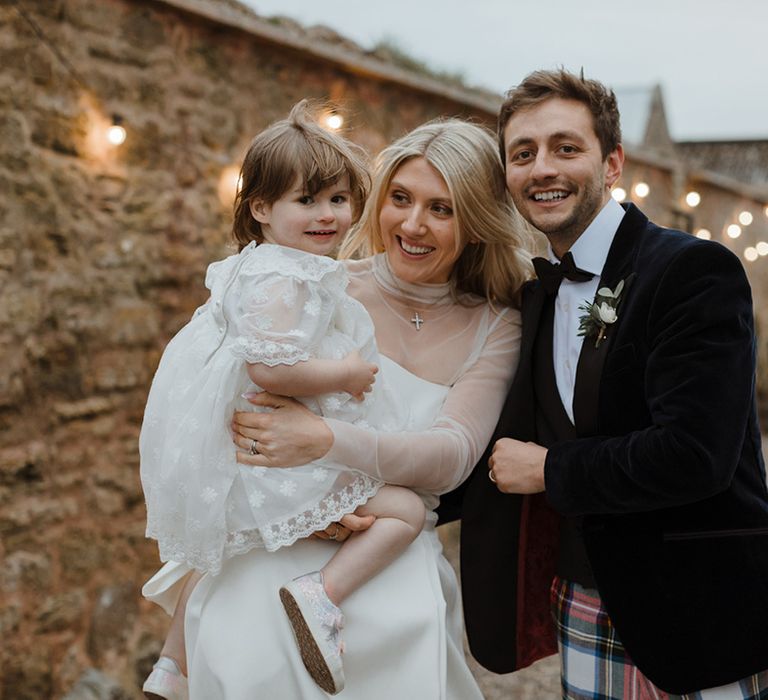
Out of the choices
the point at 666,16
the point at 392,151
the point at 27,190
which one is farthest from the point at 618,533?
the point at 666,16

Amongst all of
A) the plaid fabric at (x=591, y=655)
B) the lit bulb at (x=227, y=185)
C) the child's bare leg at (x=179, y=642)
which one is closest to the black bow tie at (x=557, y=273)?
the plaid fabric at (x=591, y=655)

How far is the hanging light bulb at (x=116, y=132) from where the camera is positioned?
12.5 ft

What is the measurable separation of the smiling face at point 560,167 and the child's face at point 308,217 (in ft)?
1.63

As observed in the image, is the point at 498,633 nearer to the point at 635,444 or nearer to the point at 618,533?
the point at 618,533

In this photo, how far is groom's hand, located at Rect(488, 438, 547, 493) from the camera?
2037 mm

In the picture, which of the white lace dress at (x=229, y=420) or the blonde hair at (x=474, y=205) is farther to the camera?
the blonde hair at (x=474, y=205)

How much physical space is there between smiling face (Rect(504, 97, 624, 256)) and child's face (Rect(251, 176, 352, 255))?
0.50 meters

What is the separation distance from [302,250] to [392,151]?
1.76ft

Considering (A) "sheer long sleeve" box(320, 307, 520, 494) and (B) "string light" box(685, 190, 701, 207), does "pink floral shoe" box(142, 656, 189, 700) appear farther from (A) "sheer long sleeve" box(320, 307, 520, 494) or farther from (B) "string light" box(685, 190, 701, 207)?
(B) "string light" box(685, 190, 701, 207)

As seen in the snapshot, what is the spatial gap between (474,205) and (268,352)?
2.64 ft

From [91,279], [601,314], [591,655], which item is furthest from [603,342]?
[91,279]

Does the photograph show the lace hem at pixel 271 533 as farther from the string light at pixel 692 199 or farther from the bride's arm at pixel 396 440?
the string light at pixel 692 199

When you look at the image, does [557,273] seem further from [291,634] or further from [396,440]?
[291,634]

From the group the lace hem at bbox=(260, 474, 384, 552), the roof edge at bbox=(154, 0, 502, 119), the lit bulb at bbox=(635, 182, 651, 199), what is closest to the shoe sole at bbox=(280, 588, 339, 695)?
the lace hem at bbox=(260, 474, 384, 552)
